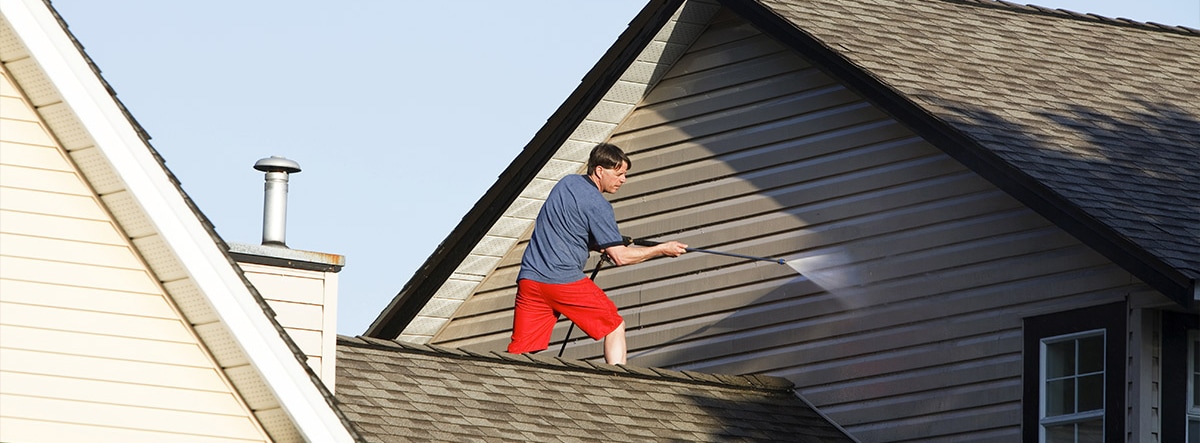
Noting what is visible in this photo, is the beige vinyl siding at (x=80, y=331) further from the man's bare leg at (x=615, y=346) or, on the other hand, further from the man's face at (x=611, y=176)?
the man's face at (x=611, y=176)

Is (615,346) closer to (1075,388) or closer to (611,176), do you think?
(611,176)

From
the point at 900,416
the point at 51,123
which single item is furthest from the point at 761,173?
the point at 51,123

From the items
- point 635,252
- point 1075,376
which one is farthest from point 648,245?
point 1075,376

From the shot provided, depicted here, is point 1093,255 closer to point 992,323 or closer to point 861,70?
point 992,323

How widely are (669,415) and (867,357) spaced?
6.18 ft

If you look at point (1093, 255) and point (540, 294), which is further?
point (540, 294)

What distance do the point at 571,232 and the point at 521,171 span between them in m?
2.58

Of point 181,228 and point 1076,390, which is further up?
point 181,228

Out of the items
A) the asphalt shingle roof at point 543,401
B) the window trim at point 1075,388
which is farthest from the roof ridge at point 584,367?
the window trim at point 1075,388

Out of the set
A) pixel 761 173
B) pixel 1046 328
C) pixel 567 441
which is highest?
pixel 761 173

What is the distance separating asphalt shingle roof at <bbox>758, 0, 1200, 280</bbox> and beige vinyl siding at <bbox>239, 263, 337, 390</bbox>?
4.53m

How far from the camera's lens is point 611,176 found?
533 inches

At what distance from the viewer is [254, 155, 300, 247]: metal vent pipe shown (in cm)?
1087

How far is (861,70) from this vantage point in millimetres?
13656
